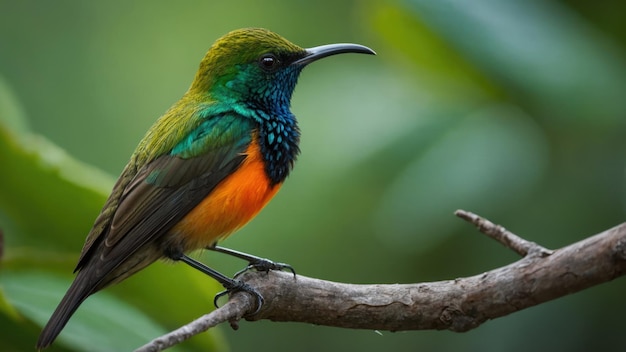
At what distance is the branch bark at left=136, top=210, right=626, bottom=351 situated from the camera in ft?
13.1

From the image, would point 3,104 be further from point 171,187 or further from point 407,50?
point 407,50

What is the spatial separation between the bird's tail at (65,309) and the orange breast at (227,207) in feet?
1.81

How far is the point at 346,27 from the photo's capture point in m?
8.02

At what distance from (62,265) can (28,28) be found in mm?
5010

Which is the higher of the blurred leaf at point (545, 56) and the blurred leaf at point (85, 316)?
the blurred leaf at point (545, 56)

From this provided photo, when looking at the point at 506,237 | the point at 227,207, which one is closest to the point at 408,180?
the point at 227,207

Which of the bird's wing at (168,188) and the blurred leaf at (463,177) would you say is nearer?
the bird's wing at (168,188)

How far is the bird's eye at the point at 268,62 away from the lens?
5246 millimetres

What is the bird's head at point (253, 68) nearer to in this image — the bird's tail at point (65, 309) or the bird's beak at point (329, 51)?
the bird's beak at point (329, 51)

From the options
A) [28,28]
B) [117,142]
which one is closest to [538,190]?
[117,142]

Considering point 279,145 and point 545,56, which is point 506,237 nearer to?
point 279,145

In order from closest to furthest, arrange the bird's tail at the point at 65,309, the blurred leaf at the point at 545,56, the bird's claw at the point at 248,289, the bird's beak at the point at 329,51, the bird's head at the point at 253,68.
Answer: the bird's tail at the point at 65,309 < the bird's claw at the point at 248,289 < the bird's head at the point at 253,68 < the bird's beak at the point at 329,51 < the blurred leaf at the point at 545,56

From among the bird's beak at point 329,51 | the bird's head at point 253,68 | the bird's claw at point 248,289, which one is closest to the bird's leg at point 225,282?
the bird's claw at point 248,289

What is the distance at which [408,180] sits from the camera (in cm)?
605
